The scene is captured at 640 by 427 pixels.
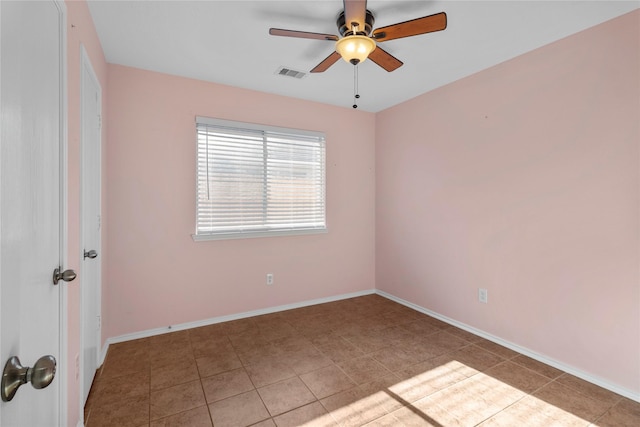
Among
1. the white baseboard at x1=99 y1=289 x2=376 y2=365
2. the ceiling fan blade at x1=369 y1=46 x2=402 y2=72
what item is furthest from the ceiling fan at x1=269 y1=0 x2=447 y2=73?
the white baseboard at x1=99 y1=289 x2=376 y2=365

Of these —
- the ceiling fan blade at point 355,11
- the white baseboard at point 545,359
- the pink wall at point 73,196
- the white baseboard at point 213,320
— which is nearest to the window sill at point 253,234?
the white baseboard at point 213,320

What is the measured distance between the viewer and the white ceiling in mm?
2002

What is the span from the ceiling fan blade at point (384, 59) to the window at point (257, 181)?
164 centimetres

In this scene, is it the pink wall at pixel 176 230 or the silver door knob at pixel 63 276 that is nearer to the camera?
the silver door knob at pixel 63 276

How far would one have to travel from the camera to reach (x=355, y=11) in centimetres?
167

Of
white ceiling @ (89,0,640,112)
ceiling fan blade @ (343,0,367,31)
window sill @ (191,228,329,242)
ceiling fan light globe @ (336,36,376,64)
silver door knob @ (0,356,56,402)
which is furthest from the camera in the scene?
window sill @ (191,228,329,242)

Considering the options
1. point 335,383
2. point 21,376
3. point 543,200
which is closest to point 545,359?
point 543,200

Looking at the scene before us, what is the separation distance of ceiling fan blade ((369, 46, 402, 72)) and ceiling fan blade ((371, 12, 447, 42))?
0.16 meters

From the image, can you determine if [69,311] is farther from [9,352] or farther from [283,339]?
[283,339]

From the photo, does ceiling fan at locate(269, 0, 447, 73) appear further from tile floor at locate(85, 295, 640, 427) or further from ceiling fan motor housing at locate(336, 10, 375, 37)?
Answer: tile floor at locate(85, 295, 640, 427)

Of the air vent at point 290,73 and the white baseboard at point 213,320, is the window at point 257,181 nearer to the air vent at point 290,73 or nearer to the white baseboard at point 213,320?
the air vent at point 290,73

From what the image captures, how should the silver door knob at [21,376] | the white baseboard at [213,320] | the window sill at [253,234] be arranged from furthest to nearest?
the window sill at [253,234]
the white baseboard at [213,320]
the silver door knob at [21,376]

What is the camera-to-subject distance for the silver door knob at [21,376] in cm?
66

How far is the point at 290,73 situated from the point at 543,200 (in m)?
2.58
